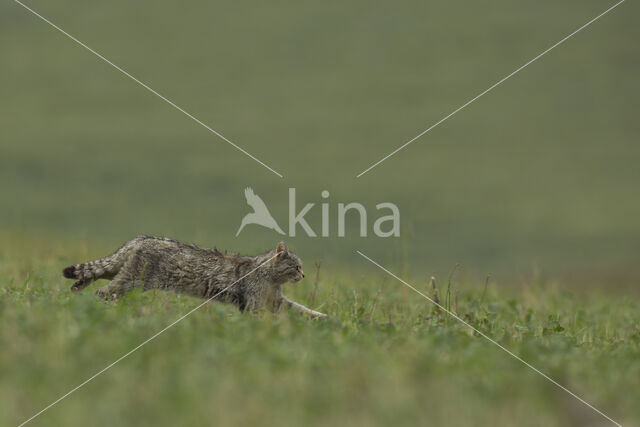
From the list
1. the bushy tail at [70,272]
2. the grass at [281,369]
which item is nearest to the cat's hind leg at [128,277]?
the bushy tail at [70,272]

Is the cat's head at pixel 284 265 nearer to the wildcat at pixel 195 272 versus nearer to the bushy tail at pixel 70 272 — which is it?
the wildcat at pixel 195 272

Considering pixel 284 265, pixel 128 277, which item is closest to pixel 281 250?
pixel 284 265

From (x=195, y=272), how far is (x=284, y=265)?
3.81ft

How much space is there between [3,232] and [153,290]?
47.9ft

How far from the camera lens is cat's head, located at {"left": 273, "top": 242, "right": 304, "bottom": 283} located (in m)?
12.2

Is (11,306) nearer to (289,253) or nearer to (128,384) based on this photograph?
(128,384)

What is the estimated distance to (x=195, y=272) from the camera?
11.9m

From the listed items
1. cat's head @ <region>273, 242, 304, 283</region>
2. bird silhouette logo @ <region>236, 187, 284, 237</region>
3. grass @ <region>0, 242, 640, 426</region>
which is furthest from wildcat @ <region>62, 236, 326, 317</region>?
grass @ <region>0, 242, 640, 426</region>

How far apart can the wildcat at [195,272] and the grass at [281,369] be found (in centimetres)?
66

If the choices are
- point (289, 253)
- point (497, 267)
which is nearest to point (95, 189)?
point (497, 267)

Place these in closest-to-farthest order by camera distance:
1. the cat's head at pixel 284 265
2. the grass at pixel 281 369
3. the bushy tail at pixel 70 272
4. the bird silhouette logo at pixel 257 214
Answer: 1. the grass at pixel 281 369
2. the bushy tail at pixel 70 272
3. the bird silhouette logo at pixel 257 214
4. the cat's head at pixel 284 265

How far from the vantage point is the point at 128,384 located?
7195mm

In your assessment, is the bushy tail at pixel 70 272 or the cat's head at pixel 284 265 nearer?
the bushy tail at pixel 70 272

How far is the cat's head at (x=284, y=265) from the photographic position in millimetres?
12250
